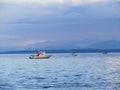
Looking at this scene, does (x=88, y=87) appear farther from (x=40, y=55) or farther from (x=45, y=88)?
(x=40, y=55)

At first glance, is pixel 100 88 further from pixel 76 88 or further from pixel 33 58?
pixel 33 58

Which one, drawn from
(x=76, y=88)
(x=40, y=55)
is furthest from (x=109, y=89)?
(x=40, y=55)

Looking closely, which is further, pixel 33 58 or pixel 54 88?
pixel 33 58

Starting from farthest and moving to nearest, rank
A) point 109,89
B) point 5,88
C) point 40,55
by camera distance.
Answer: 1. point 40,55
2. point 5,88
3. point 109,89

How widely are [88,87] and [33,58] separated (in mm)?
113044

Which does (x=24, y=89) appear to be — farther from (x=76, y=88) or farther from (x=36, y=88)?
(x=76, y=88)

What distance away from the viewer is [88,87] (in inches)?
1843

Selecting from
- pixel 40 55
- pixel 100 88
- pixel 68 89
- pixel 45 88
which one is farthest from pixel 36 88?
pixel 40 55

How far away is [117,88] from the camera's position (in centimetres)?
4484

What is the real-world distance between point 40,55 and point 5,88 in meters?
105

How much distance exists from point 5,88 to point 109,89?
1162 centimetres

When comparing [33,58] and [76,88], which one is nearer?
[76,88]

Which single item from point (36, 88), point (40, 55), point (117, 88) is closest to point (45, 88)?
point (36, 88)

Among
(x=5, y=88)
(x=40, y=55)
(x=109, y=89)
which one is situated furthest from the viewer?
(x=40, y=55)
